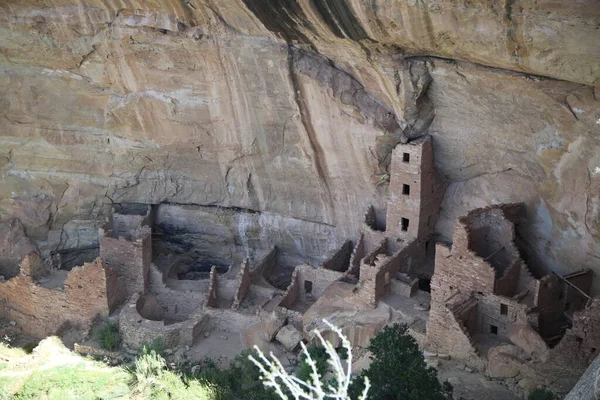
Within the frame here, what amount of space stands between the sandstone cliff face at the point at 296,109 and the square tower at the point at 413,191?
23 cm

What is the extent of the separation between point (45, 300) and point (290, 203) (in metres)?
5.07

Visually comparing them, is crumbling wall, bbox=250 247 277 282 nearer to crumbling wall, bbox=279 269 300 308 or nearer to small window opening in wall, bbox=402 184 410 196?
crumbling wall, bbox=279 269 300 308

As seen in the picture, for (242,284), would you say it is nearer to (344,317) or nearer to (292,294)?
(292,294)

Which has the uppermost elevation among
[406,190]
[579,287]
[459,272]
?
[406,190]

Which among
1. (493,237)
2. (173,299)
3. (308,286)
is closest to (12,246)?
(173,299)

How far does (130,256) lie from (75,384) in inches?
113

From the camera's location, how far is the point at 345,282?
14930 millimetres

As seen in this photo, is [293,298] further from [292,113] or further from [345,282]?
[292,113]

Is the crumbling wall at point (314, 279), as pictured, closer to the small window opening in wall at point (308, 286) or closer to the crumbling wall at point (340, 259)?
the small window opening in wall at point (308, 286)

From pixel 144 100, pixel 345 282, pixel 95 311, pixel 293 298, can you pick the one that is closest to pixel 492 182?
pixel 345 282

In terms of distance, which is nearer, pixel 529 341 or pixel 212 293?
pixel 529 341

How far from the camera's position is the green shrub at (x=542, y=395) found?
37.6ft

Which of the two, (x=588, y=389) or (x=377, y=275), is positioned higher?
(x=588, y=389)

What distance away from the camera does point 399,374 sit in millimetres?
11375
